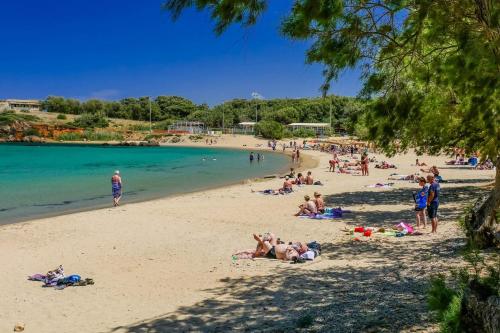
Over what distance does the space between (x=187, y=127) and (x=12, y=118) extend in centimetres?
4604

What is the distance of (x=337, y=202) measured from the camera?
19.6 metres

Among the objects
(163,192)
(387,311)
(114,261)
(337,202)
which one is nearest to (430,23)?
(387,311)

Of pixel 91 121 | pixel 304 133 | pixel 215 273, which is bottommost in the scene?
pixel 215 273

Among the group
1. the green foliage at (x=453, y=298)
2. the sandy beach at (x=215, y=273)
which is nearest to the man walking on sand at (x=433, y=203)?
the sandy beach at (x=215, y=273)

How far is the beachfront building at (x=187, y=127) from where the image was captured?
11919cm

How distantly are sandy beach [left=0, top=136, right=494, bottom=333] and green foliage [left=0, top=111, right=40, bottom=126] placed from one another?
11839 cm

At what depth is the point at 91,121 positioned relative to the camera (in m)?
131

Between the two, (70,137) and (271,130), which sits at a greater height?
(271,130)

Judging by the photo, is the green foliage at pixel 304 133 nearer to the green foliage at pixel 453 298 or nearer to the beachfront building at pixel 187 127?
the beachfront building at pixel 187 127

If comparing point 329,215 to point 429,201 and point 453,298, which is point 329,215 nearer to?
point 429,201

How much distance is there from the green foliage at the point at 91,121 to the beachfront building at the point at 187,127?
20654mm

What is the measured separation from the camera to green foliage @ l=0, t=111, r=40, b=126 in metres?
122

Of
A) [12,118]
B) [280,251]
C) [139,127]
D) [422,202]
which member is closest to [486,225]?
[422,202]

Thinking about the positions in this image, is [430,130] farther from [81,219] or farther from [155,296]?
[81,219]
